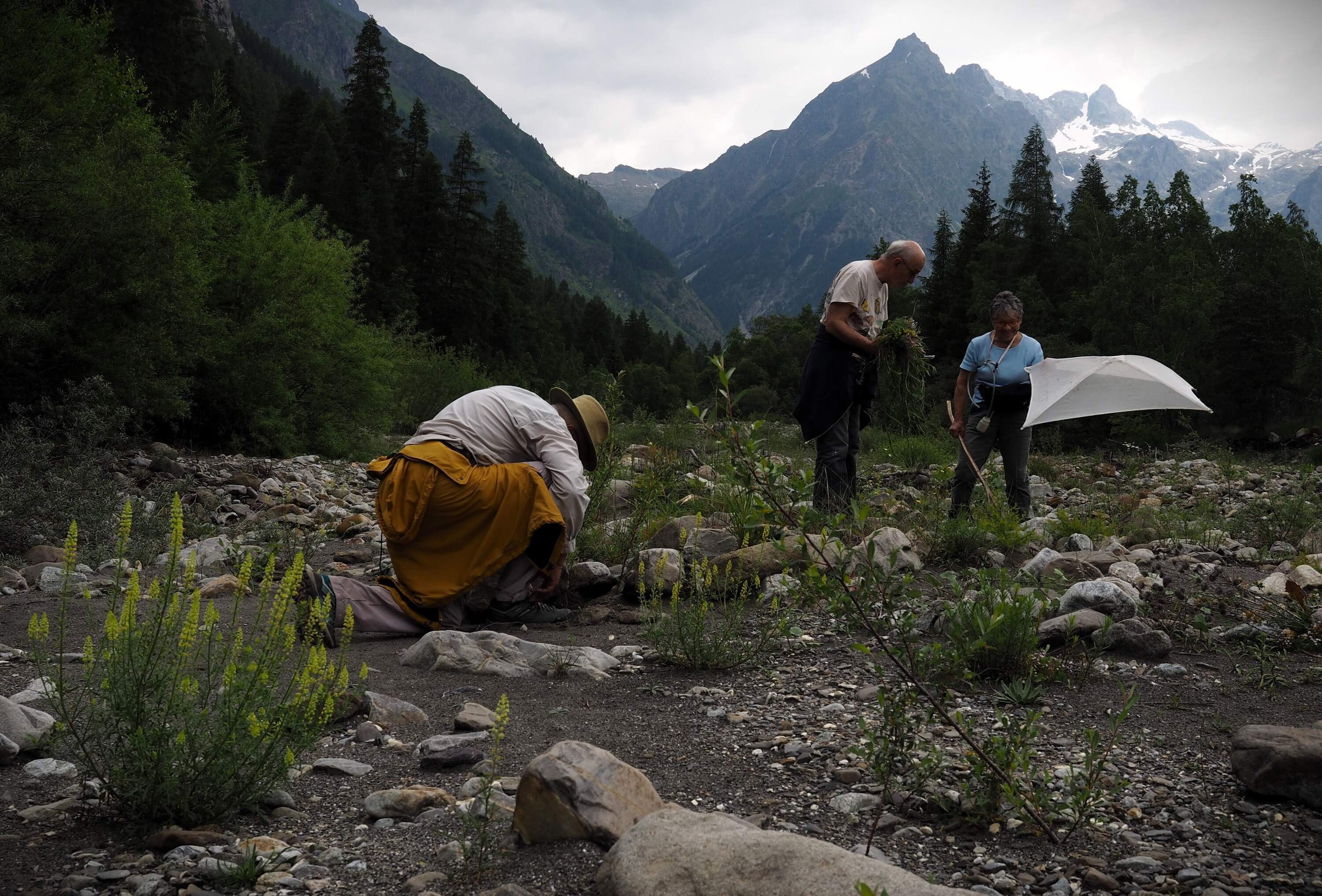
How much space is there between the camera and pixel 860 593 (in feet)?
8.63

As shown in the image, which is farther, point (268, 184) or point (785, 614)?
point (268, 184)

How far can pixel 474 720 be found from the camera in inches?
126

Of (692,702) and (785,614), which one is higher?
(785,614)

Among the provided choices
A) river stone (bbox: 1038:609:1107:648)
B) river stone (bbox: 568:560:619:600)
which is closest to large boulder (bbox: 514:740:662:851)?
river stone (bbox: 1038:609:1107:648)

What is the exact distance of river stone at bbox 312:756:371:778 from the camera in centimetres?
280

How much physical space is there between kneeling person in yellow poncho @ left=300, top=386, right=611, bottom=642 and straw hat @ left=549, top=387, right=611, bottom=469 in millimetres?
192

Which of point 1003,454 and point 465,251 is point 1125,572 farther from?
point 465,251

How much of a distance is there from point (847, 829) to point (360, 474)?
11687 millimetres

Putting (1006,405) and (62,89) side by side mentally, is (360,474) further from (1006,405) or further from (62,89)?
(1006,405)

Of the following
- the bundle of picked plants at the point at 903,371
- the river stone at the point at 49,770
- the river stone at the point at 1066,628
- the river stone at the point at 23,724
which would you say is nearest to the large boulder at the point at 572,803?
the river stone at the point at 49,770

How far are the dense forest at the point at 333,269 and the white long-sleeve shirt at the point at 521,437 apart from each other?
5.16 ft

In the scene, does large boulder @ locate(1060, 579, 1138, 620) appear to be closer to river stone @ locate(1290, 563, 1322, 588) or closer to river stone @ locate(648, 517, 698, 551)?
river stone @ locate(1290, 563, 1322, 588)

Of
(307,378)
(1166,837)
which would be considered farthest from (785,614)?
(307,378)

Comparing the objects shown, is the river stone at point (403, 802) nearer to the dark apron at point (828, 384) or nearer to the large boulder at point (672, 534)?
the large boulder at point (672, 534)
